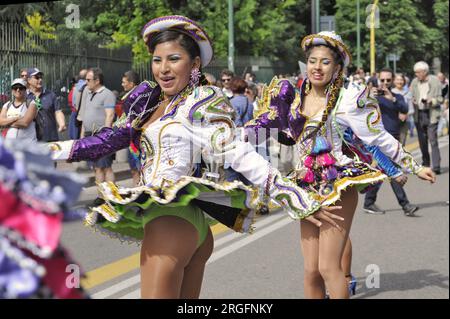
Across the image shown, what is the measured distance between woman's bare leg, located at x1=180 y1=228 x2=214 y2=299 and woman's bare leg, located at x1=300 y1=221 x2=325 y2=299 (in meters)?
1.18

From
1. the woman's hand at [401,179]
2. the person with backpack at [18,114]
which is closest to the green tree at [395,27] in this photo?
the woman's hand at [401,179]

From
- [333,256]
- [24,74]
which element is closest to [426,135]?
[24,74]

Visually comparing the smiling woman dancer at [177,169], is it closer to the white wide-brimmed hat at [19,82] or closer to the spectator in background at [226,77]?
the white wide-brimmed hat at [19,82]

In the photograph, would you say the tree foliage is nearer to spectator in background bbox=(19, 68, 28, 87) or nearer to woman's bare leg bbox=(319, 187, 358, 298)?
spectator in background bbox=(19, 68, 28, 87)

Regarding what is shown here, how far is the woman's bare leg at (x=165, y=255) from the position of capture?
284 centimetres

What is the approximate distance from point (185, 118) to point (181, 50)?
10.2 inches

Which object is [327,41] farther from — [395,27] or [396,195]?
[396,195]

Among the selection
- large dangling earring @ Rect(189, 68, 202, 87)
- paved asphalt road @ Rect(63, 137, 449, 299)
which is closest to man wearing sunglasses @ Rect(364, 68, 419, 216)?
paved asphalt road @ Rect(63, 137, 449, 299)

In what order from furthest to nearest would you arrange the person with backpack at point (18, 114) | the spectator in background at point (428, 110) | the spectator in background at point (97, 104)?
the spectator in background at point (428, 110)
the spectator in background at point (97, 104)
the person with backpack at point (18, 114)

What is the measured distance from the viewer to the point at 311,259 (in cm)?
422

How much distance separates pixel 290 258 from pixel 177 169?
379 centimetres

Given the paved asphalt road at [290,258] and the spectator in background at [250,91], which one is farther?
the spectator in background at [250,91]

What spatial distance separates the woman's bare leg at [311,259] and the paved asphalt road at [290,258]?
1.18 meters

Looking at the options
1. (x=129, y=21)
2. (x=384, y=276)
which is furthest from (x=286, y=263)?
(x=129, y=21)
